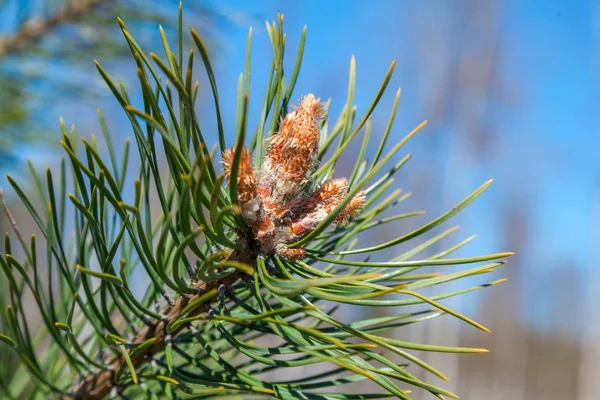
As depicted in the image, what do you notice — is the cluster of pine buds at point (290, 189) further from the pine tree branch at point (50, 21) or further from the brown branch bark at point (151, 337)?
the pine tree branch at point (50, 21)

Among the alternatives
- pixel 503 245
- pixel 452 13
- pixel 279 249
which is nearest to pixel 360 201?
pixel 279 249

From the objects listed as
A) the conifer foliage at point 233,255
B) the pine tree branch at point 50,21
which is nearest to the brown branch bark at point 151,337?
the conifer foliage at point 233,255

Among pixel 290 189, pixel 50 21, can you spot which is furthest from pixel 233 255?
pixel 50 21

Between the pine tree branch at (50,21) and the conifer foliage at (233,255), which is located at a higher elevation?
the pine tree branch at (50,21)

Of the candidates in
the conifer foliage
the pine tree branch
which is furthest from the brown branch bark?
the pine tree branch

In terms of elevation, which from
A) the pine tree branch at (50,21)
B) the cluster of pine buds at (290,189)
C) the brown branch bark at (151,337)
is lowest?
the brown branch bark at (151,337)

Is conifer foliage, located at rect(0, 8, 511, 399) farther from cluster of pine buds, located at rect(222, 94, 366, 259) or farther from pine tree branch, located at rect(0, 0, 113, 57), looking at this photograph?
pine tree branch, located at rect(0, 0, 113, 57)
